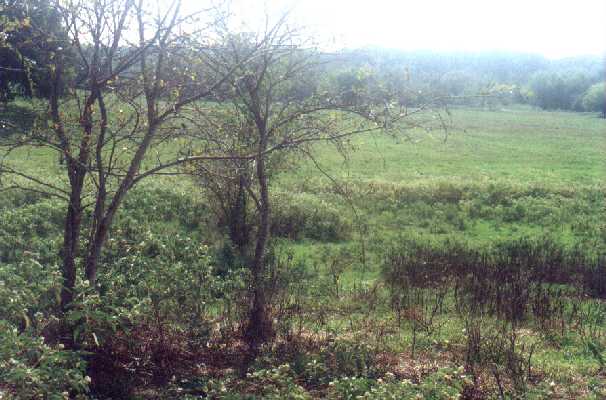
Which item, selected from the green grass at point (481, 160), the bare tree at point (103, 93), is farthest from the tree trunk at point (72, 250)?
the green grass at point (481, 160)

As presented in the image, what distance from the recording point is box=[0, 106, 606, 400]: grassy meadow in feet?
19.2

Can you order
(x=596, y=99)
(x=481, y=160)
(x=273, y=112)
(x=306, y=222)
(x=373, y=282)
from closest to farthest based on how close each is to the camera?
1. (x=273, y=112)
2. (x=373, y=282)
3. (x=306, y=222)
4. (x=481, y=160)
5. (x=596, y=99)

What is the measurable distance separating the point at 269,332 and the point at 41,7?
4.21 metres

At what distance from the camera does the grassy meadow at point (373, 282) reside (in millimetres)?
5840

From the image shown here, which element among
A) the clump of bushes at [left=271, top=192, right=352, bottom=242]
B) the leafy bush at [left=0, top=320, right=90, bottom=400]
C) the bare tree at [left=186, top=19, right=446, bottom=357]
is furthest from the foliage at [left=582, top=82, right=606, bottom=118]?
the leafy bush at [left=0, top=320, right=90, bottom=400]

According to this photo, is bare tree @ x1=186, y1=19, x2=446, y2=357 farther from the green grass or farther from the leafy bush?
the green grass

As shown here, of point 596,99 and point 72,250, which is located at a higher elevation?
point 72,250

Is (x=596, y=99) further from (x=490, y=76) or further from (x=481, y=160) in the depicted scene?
(x=490, y=76)

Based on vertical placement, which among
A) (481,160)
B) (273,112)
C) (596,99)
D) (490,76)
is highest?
(490,76)

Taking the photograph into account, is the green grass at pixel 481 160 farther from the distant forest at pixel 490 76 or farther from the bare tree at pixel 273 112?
the bare tree at pixel 273 112

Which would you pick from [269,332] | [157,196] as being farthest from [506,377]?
[157,196]

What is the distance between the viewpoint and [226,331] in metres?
6.98

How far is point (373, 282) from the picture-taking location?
1105cm

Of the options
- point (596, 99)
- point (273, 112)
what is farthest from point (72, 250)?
point (596, 99)
